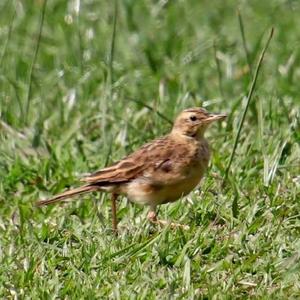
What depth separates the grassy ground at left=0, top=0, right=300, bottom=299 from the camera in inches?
312

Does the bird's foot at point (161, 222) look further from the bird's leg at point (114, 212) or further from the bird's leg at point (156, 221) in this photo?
the bird's leg at point (114, 212)

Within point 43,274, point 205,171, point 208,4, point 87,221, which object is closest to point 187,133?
point 205,171

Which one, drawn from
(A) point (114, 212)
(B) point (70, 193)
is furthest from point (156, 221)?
(B) point (70, 193)

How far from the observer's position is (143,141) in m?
10.4

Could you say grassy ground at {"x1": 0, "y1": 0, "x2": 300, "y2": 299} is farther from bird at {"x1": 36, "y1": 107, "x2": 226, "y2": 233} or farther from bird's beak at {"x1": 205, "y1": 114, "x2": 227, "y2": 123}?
bird's beak at {"x1": 205, "y1": 114, "x2": 227, "y2": 123}

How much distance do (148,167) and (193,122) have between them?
0.57 m

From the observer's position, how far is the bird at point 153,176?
29.0 feet

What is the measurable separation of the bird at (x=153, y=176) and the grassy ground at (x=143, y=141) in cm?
16

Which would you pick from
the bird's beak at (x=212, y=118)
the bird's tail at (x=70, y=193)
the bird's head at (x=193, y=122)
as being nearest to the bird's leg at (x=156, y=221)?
the bird's tail at (x=70, y=193)

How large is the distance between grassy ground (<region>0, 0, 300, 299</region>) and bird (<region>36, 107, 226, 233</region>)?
0.53 feet

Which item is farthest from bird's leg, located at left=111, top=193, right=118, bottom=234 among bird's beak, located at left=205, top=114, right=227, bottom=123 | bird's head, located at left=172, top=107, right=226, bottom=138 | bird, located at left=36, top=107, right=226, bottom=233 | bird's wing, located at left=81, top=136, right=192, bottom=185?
bird's beak, located at left=205, top=114, right=227, bottom=123

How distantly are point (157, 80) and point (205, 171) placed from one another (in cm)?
253

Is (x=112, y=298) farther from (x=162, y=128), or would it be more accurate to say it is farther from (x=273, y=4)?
(x=273, y=4)

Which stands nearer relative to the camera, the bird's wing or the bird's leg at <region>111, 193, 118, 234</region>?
the bird's leg at <region>111, 193, 118, 234</region>
